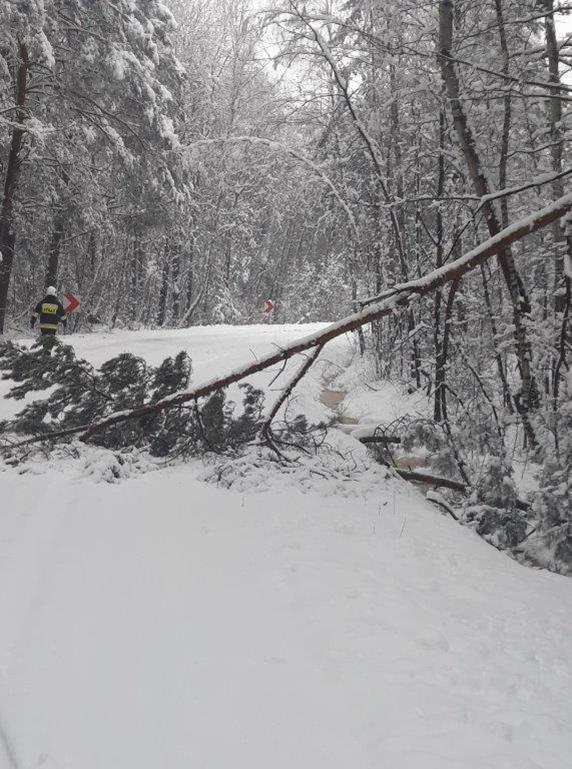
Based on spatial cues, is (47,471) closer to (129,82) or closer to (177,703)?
(177,703)

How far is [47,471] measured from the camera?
4746 mm

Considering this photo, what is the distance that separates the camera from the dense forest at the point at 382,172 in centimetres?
475

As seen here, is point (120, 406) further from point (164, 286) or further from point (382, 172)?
point (164, 286)

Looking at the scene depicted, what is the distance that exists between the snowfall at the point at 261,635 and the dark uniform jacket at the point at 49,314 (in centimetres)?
665

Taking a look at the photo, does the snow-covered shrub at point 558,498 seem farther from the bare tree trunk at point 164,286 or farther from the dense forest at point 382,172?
the bare tree trunk at point 164,286

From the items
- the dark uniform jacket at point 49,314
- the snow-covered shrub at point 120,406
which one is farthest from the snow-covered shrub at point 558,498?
the dark uniform jacket at point 49,314

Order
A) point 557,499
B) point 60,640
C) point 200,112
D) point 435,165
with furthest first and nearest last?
point 200,112 → point 435,165 → point 557,499 → point 60,640

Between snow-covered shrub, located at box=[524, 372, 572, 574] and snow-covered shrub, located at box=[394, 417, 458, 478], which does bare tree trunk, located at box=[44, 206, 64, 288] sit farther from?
snow-covered shrub, located at box=[524, 372, 572, 574]

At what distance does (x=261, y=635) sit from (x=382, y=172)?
952 cm

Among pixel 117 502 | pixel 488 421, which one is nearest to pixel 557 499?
pixel 488 421

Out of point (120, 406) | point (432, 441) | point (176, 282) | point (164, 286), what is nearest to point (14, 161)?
point (120, 406)

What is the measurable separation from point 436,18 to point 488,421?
12.9ft

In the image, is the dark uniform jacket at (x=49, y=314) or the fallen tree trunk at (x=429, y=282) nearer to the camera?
the fallen tree trunk at (x=429, y=282)

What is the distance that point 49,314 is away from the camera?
10820mm
